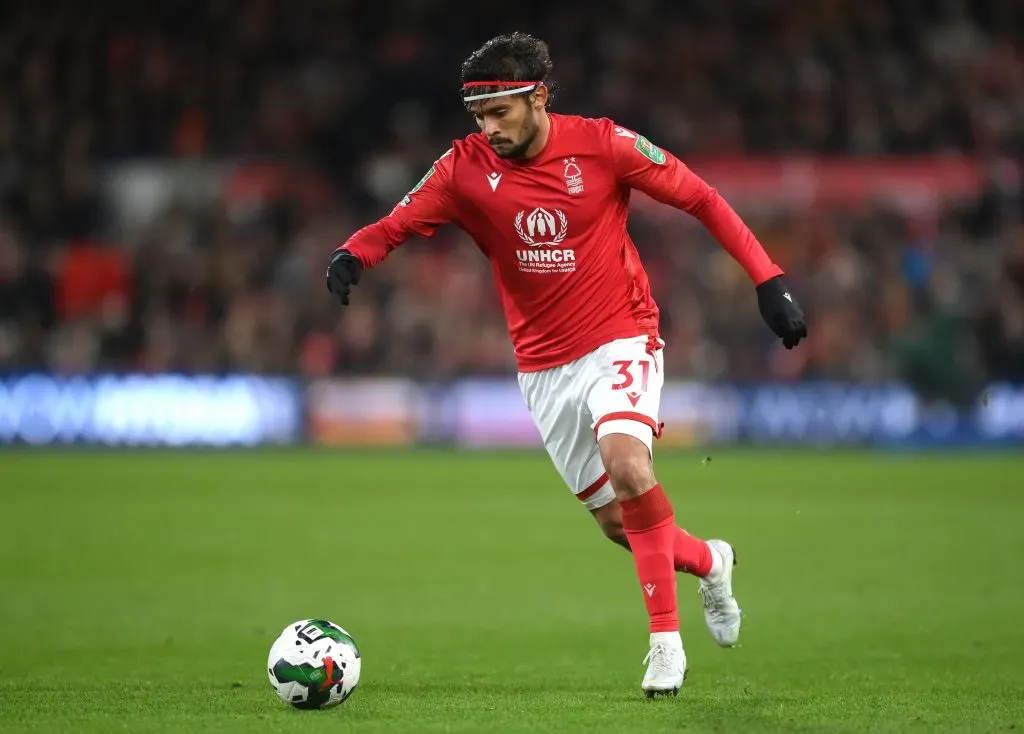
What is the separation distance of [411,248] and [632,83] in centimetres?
472

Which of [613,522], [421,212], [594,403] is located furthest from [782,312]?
[421,212]

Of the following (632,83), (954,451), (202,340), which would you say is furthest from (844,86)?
(202,340)

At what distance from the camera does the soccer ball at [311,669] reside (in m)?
5.82

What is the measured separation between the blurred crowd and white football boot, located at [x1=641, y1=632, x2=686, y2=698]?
13.7m

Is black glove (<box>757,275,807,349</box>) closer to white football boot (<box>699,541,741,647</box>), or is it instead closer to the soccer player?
the soccer player

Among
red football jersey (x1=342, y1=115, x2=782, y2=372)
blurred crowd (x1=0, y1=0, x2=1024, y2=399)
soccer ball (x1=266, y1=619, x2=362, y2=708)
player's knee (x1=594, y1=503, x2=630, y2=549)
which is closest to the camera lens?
soccer ball (x1=266, y1=619, x2=362, y2=708)

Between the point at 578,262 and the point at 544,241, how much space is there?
170mm

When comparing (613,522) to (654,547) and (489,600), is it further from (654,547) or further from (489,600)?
(489,600)

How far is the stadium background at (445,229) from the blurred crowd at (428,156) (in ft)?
0.14

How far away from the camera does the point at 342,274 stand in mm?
6309

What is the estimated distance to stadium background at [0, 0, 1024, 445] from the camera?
2027 centimetres

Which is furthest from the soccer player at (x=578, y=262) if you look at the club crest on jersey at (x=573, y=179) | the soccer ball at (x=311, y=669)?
the soccer ball at (x=311, y=669)

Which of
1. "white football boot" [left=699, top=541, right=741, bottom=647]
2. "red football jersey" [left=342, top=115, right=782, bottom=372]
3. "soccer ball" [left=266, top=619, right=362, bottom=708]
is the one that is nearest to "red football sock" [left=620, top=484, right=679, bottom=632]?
"red football jersey" [left=342, top=115, right=782, bottom=372]

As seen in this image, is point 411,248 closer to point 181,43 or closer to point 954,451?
point 181,43
